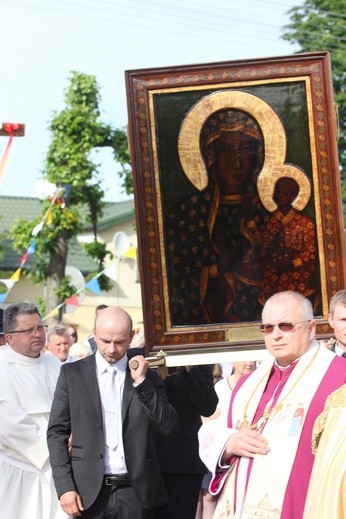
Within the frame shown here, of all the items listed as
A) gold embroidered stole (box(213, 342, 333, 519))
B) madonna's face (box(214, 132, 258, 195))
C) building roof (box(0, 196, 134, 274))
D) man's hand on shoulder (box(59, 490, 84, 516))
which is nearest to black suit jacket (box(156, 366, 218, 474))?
man's hand on shoulder (box(59, 490, 84, 516))

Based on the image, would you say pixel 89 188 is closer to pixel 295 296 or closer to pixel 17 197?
pixel 295 296

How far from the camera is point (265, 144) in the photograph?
725cm

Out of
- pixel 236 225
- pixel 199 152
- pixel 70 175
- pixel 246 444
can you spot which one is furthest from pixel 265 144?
pixel 70 175

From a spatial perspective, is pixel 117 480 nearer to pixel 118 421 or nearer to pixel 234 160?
pixel 118 421

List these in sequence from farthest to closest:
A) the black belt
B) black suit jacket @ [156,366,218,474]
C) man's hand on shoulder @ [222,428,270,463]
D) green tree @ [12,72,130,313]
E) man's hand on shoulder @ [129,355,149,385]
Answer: green tree @ [12,72,130,313] → black suit jacket @ [156,366,218,474] → the black belt → man's hand on shoulder @ [129,355,149,385] → man's hand on shoulder @ [222,428,270,463]

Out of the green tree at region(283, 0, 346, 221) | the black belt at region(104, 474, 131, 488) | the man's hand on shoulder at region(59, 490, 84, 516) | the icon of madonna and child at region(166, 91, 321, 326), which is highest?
the green tree at region(283, 0, 346, 221)

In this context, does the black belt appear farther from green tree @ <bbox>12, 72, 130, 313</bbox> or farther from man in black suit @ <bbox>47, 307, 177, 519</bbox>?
green tree @ <bbox>12, 72, 130, 313</bbox>

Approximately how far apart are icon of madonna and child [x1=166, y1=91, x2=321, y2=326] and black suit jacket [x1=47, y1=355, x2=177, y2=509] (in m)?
0.70

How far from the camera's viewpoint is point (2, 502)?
7.75 metres

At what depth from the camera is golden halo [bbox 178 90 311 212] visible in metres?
7.18

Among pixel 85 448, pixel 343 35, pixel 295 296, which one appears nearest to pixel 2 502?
pixel 85 448

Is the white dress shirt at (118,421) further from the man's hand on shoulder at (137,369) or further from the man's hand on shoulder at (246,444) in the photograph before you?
the man's hand on shoulder at (246,444)

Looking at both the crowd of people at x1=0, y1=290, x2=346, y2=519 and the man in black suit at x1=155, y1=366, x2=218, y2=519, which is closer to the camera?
the crowd of people at x1=0, y1=290, x2=346, y2=519

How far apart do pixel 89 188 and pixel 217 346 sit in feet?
51.0
